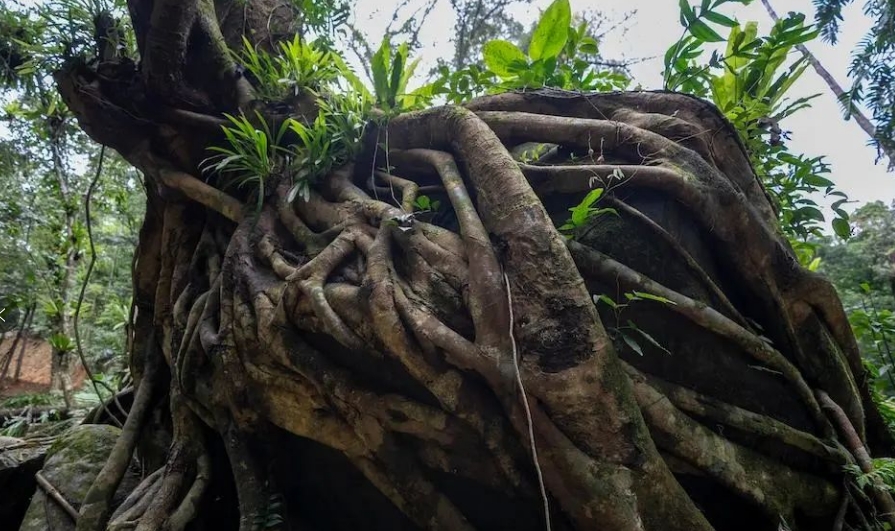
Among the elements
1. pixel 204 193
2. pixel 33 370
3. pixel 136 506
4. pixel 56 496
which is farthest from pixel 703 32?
pixel 33 370

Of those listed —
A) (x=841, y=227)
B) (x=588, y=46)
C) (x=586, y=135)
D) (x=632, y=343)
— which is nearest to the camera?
(x=632, y=343)

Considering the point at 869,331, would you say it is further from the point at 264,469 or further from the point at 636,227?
the point at 264,469

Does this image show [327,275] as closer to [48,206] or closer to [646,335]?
[646,335]

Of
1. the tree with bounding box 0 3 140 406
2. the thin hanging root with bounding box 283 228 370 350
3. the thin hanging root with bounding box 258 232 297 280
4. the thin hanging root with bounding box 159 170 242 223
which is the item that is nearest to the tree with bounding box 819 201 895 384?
the thin hanging root with bounding box 283 228 370 350

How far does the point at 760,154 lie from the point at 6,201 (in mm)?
7842

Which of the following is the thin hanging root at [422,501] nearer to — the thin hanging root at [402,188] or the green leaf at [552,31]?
the thin hanging root at [402,188]

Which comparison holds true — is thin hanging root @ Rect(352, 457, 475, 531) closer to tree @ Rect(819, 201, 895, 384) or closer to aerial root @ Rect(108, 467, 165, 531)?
aerial root @ Rect(108, 467, 165, 531)

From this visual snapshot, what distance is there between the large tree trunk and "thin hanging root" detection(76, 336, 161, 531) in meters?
0.01

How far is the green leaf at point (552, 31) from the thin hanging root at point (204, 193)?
1.79 m

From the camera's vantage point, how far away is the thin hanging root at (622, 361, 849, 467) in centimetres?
174

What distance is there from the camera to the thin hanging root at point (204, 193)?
2.82m

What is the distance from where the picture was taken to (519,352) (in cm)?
159

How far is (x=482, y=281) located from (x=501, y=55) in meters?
1.37

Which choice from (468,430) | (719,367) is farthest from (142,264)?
(719,367)
